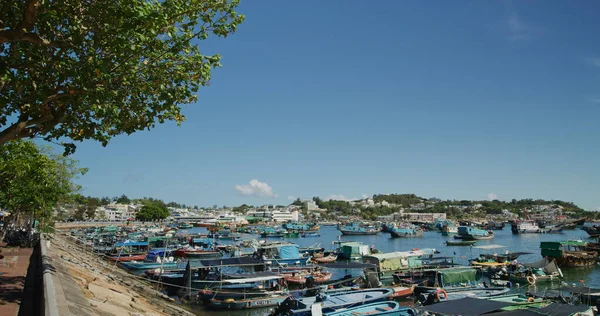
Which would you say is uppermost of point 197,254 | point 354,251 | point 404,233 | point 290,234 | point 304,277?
point 354,251

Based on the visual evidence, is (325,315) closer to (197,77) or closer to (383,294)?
(383,294)

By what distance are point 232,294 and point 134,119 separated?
16649mm

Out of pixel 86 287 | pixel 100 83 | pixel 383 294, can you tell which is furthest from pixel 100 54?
pixel 383 294

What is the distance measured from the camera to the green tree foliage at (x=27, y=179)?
23.6 meters

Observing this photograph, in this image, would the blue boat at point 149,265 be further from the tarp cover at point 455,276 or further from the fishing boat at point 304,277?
the tarp cover at point 455,276

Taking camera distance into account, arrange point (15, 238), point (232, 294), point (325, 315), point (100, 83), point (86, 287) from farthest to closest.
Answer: point (15, 238)
point (232, 294)
point (325, 315)
point (86, 287)
point (100, 83)

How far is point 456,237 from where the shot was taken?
9106 centimetres

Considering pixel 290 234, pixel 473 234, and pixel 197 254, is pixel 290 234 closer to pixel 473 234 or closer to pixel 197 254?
Answer: pixel 473 234

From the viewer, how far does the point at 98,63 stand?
7.96 m

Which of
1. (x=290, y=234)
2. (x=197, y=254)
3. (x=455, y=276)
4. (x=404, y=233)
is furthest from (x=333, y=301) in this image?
(x=290, y=234)

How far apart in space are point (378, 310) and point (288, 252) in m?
21.8

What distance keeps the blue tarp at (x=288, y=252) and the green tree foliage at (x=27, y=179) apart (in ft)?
66.6

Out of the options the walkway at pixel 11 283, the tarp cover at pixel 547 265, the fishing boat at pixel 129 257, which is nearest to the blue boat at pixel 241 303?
the walkway at pixel 11 283

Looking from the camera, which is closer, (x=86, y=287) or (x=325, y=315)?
(x=86, y=287)
